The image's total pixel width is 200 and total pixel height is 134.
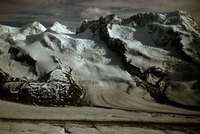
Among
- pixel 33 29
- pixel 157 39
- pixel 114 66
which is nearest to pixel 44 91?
pixel 114 66

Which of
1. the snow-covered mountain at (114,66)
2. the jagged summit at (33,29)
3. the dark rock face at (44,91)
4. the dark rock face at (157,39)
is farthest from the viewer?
the jagged summit at (33,29)

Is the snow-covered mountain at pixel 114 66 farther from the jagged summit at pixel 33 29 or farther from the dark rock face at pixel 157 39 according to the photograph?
the jagged summit at pixel 33 29

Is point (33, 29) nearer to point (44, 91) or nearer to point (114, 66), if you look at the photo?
point (114, 66)

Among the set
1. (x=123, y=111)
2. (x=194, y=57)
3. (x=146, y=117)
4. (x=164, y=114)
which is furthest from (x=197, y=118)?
(x=194, y=57)

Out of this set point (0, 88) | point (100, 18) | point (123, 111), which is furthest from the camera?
point (100, 18)

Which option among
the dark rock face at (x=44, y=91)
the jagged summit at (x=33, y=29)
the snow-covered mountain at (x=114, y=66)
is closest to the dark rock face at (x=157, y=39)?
the snow-covered mountain at (x=114, y=66)

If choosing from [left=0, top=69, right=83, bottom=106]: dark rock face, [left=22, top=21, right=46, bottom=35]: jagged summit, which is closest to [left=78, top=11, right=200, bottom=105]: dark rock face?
[left=0, top=69, right=83, bottom=106]: dark rock face

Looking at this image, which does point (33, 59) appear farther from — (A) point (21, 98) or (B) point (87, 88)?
(B) point (87, 88)

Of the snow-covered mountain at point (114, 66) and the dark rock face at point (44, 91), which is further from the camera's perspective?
the snow-covered mountain at point (114, 66)
